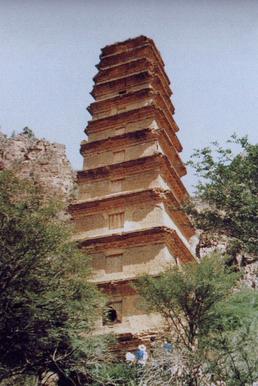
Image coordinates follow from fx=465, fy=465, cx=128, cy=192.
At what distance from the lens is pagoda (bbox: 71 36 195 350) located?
1664 centimetres

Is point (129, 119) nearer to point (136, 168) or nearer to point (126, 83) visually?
point (126, 83)

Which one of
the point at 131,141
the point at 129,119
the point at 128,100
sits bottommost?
the point at 131,141

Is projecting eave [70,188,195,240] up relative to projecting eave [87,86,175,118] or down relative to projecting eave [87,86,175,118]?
down

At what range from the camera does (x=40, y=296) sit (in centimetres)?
1312

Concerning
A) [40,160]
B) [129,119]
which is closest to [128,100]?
[129,119]

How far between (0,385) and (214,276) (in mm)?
7460

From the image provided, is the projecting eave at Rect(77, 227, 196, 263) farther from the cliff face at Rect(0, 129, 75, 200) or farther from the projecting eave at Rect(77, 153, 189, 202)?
the cliff face at Rect(0, 129, 75, 200)

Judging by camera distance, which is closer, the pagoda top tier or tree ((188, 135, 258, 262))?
tree ((188, 135, 258, 262))

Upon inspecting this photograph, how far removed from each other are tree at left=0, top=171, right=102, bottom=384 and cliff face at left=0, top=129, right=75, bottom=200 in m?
17.8

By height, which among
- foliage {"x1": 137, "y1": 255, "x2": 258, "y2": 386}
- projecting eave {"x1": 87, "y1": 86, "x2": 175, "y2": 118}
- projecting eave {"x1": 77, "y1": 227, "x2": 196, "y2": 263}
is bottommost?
foliage {"x1": 137, "y1": 255, "x2": 258, "y2": 386}

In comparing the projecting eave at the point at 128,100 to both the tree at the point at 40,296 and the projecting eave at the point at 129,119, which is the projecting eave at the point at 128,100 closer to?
the projecting eave at the point at 129,119

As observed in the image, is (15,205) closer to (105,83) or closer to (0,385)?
(0,385)

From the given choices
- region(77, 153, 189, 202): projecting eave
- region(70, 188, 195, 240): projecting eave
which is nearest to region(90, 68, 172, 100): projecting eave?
region(77, 153, 189, 202): projecting eave

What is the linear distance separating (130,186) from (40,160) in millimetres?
16660
